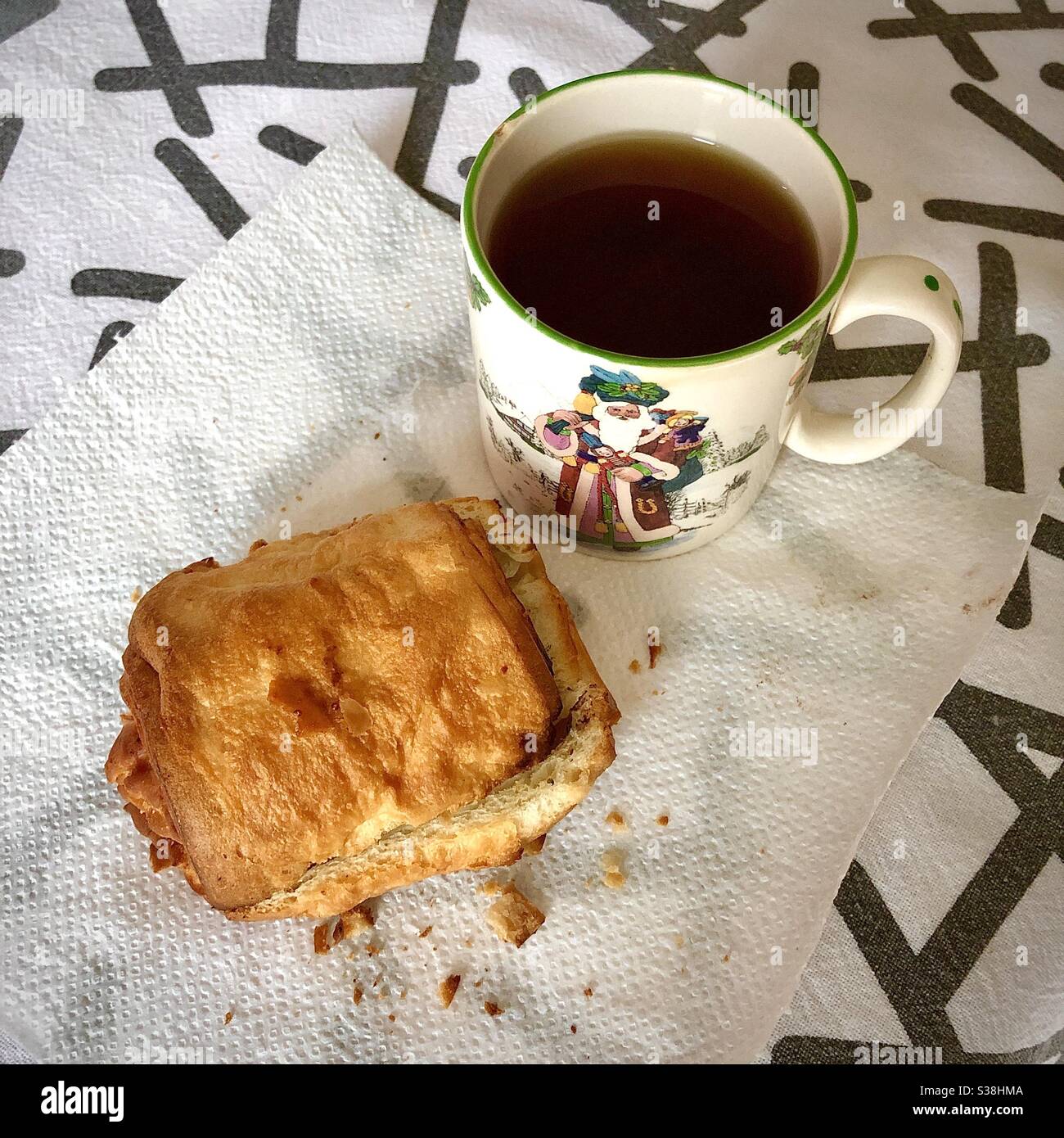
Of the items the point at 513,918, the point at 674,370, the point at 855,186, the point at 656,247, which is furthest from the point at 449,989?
the point at 855,186

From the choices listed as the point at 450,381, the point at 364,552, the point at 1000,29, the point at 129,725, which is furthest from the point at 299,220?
the point at 1000,29

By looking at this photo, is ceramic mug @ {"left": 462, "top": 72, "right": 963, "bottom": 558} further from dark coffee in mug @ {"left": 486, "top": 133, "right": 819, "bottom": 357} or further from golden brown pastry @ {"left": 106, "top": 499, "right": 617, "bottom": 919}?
golden brown pastry @ {"left": 106, "top": 499, "right": 617, "bottom": 919}

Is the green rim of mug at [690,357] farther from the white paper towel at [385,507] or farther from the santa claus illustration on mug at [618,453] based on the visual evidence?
the white paper towel at [385,507]

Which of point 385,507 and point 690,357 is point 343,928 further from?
point 690,357

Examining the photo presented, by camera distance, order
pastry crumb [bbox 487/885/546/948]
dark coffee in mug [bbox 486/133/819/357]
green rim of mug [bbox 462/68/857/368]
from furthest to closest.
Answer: pastry crumb [bbox 487/885/546/948] < dark coffee in mug [bbox 486/133/819/357] < green rim of mug [bbox 462/68/857/368]

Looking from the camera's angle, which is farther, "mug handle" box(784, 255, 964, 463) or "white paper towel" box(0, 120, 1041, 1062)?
"white paper towel" box(0, 120, 1041, 1062)

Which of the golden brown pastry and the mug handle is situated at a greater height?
the mug handle

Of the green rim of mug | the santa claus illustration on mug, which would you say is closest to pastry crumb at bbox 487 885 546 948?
the santa claus illustration on mug
